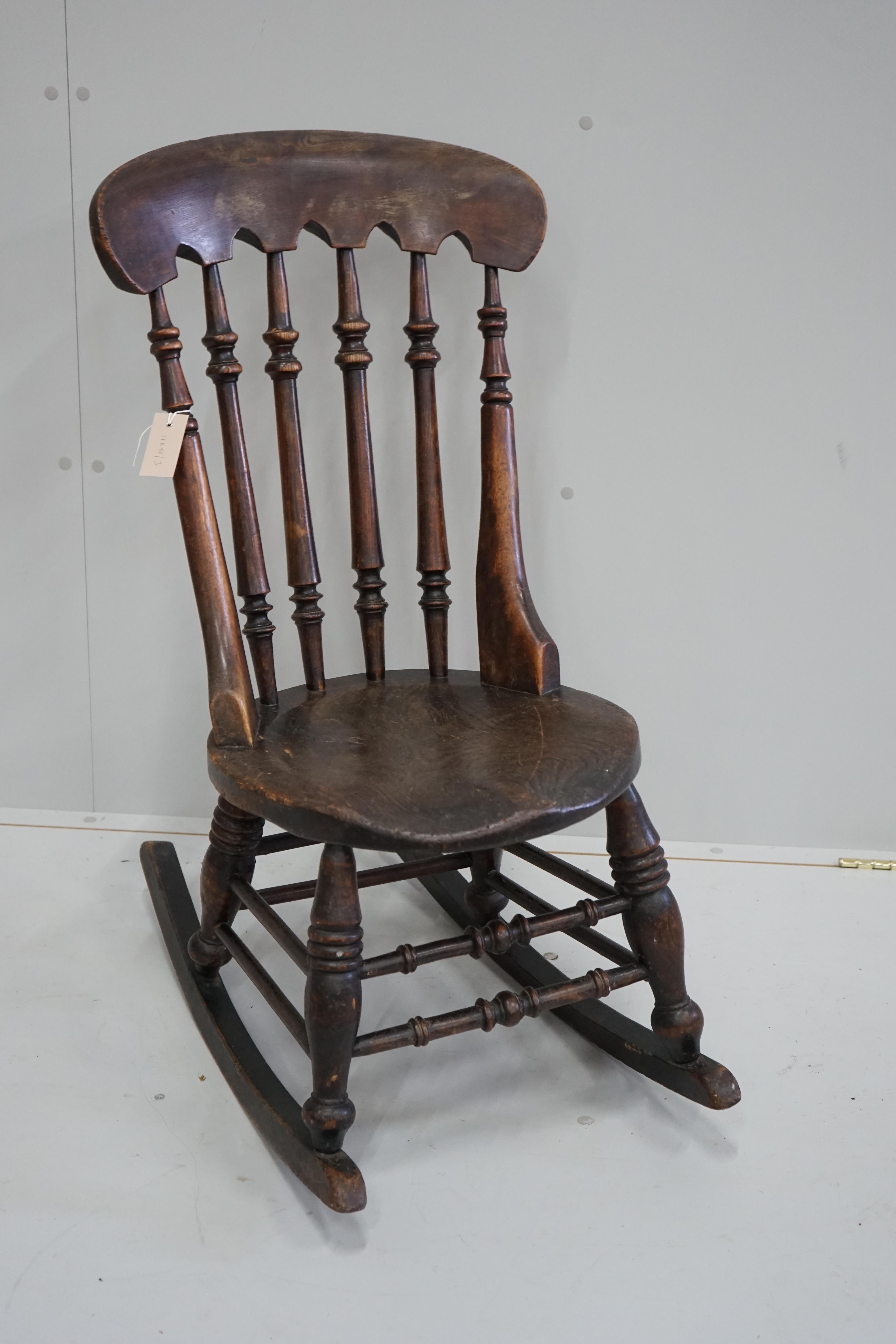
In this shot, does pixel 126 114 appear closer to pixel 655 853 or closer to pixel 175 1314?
pixel 655 853

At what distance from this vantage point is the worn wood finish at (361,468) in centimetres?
103

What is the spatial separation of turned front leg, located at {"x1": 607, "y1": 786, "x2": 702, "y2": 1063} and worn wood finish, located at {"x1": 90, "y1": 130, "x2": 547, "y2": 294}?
61 cm

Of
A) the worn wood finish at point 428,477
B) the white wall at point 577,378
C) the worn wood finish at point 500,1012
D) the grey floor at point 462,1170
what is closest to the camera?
the grey floor at point 462,1170

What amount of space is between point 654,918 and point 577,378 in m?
0.72

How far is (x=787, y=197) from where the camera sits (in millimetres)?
1208

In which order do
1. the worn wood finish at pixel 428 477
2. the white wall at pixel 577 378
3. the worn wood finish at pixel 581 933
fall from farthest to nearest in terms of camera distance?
the white wall at pixel 577 378 → the worn wood finish at pixel 428 477 → the worn wood finish at pixel 581 933

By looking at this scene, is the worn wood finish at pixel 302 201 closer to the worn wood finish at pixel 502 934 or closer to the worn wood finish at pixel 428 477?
the worn wood finish at pixel 428 477

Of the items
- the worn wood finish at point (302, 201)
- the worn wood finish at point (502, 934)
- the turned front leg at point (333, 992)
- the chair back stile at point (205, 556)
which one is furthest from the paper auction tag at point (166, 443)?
the worn wood finish at point (502, 934)

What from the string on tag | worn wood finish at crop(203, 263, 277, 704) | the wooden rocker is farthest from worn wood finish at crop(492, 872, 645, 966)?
the string on tag

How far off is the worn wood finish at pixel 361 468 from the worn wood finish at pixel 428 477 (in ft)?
0.16

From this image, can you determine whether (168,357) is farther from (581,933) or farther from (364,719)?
(581,933)

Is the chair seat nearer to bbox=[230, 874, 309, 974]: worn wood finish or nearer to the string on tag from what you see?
bbox=[230, 874, 309, 974]: worn wood finish

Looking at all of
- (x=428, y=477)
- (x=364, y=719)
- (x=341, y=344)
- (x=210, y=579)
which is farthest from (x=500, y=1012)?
(x=341, y=344)

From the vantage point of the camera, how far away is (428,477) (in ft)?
3.54
